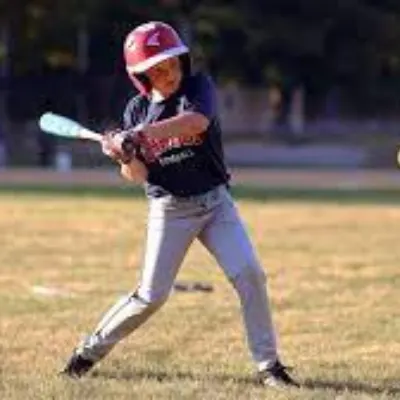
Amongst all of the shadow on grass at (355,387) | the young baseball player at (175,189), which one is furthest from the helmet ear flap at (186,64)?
the shadow on grass at (355,387)

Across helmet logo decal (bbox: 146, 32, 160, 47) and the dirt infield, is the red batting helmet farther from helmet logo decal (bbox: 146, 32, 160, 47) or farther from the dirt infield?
the dirt infield

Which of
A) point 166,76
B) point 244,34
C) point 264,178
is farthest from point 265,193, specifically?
point 244,34

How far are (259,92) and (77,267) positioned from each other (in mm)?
63519

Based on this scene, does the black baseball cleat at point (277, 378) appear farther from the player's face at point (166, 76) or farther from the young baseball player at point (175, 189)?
the player's face at point (166, 76)

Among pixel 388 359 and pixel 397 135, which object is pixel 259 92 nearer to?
pixel 397 135

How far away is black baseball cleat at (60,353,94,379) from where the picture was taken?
8.29m

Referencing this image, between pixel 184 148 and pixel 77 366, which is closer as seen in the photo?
pixel 184 148

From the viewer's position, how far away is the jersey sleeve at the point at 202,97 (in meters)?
7.73

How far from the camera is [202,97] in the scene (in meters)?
7.79

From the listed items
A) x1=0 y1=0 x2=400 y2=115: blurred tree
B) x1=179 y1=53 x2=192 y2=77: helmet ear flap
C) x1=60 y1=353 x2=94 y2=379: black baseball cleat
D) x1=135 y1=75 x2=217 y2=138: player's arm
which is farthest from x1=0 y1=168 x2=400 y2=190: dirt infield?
x1=135 y1=75 x2=217 y2=138: player's arm

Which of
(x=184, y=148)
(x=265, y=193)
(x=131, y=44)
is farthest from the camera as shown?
(x=265, y=193)

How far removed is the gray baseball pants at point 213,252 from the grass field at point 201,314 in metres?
0.39

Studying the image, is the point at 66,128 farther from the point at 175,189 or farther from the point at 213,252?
the point at 213,252

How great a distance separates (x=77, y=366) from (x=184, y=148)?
148cm
